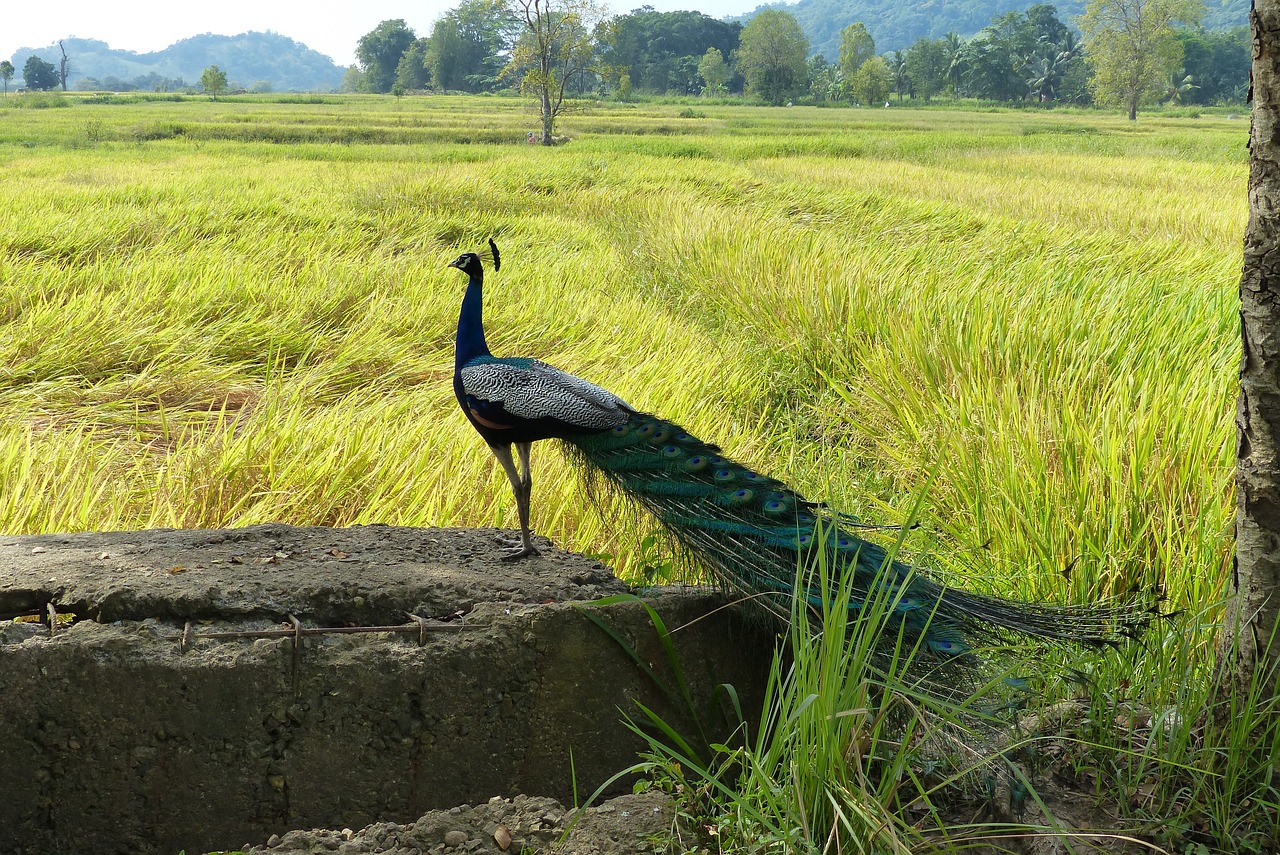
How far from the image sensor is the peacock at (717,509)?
1781 mm

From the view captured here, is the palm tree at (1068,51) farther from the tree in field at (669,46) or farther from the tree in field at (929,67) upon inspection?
the tree in field at (669,46)

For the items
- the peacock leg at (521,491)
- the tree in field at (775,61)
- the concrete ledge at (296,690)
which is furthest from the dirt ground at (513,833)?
the tree in field at (775,61)

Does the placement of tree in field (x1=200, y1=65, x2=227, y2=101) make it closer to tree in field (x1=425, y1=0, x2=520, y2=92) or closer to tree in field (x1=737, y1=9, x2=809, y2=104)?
tree in field (x1=425, y1=0, x2=520, y2=92)

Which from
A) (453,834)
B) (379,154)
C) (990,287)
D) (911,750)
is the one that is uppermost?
(379,154)

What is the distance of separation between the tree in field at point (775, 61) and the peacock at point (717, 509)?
78300 millimetres

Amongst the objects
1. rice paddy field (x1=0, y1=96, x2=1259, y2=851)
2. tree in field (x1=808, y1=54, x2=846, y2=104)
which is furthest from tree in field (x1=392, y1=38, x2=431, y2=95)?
rice paddy field (x1=0, y1=96, x2=1259, y2=851)

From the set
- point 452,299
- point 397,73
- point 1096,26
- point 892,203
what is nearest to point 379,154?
point 892,203

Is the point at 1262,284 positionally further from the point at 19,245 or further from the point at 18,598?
the point at 19,245

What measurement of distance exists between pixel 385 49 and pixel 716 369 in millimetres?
115296

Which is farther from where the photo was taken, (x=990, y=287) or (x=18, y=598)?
(x=990, y=287)

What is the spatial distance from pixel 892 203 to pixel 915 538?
28.8 ft

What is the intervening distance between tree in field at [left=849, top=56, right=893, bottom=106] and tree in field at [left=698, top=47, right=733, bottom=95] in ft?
48.3

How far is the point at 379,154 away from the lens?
2100 centimetres

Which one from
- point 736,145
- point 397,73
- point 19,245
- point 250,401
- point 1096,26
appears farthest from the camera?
point 397,73
